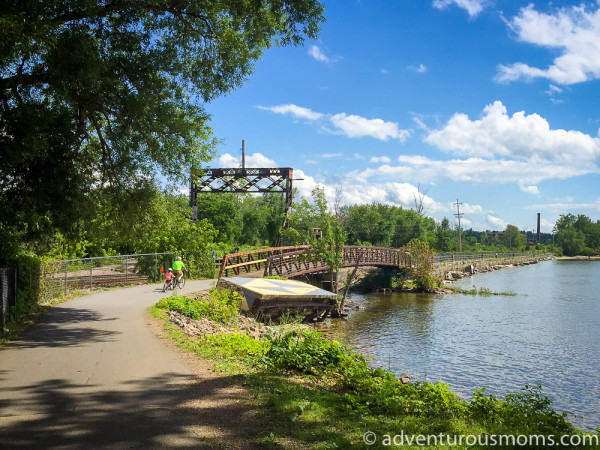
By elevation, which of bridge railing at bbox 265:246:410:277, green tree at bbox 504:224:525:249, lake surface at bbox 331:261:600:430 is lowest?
lake surface at bbox 331:261:600:430

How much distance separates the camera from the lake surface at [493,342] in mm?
14453

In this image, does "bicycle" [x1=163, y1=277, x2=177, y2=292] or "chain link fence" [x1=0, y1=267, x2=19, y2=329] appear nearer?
"chain link fence" [x1=0, y1=267, x2=19, y2=329]

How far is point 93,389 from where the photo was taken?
7.33 m

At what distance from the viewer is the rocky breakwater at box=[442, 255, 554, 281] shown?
2279 inches

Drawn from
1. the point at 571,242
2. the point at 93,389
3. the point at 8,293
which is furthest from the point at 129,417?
the point at 571,242

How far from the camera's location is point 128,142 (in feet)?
45.3

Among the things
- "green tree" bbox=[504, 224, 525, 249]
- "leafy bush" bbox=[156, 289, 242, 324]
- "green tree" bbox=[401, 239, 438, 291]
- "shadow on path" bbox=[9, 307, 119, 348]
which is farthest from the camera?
"green tree" bbox=[504, 224, 525, 249]

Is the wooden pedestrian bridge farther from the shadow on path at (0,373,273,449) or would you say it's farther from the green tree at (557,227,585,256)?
the green tree at (557,227,585,256)

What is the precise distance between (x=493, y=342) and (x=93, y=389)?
18.1 m

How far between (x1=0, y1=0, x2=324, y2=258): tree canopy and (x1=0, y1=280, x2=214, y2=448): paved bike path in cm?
294

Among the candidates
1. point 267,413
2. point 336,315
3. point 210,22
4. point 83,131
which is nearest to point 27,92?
point 83,131

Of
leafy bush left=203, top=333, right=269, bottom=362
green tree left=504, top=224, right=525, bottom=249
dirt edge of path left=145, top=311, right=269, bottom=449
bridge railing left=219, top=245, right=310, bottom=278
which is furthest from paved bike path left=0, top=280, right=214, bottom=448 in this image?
green tree left=504, top=224, right=525, bottom=249

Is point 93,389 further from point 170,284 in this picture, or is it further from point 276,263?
point 276,263

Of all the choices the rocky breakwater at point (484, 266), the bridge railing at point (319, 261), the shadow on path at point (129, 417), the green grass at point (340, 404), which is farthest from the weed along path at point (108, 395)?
the rocky breakwater at point (484, 266)
